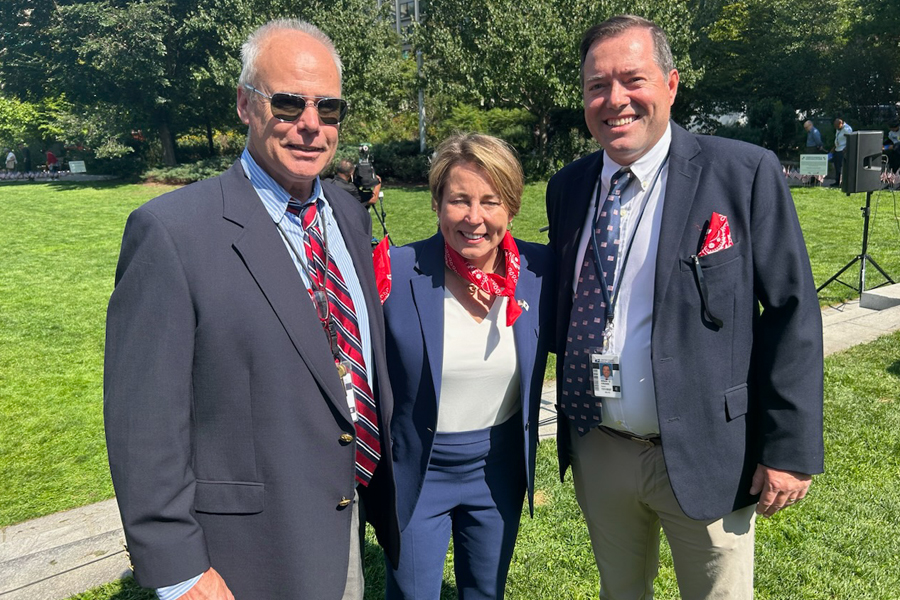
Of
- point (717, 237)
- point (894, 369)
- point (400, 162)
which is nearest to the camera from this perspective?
point (717, 237)

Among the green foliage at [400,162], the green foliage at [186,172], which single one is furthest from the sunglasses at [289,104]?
the green foliage at [186,172]

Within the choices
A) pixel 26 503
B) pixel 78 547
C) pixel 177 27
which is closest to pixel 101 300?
pixel 26 503

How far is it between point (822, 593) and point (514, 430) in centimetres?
219

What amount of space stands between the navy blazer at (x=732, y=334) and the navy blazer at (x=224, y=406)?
1.14m

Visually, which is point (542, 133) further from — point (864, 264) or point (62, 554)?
point (62, 554)

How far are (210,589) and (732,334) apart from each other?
71.6 inches

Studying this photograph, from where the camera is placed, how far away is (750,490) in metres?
2.35

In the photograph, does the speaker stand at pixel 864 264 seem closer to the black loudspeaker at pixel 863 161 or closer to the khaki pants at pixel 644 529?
the black loudspeaker at pixel 863 161

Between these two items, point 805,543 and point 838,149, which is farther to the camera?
point 838,149

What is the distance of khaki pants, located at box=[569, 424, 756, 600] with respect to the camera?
2.37m

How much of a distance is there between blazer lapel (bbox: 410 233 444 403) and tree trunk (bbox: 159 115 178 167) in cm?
3334

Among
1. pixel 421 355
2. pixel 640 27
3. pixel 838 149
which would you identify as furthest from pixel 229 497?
pixel 838 149

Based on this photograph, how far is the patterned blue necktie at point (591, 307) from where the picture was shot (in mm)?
2328

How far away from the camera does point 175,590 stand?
173 centimetres
